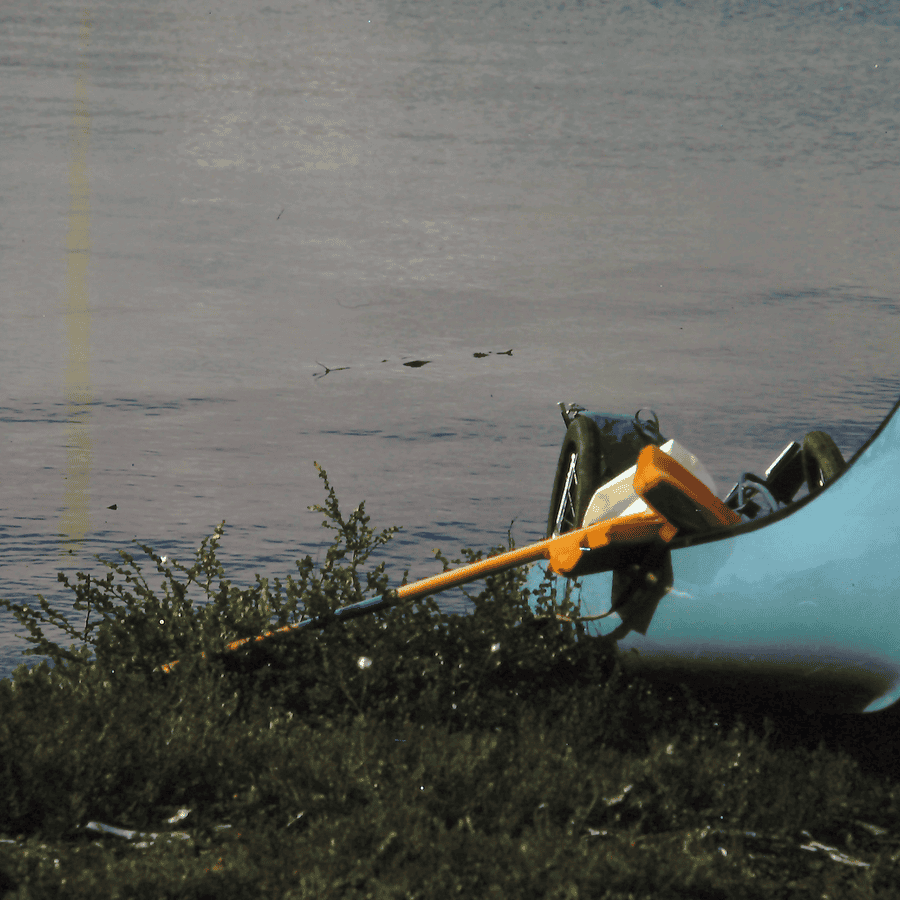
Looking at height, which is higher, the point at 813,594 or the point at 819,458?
the point at 819,458

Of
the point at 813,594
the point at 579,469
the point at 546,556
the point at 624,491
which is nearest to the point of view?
the point at 813,594

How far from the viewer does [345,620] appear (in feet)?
16.9

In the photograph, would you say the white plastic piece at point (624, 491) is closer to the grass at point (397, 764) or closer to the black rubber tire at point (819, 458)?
the black rubber tire at point (819, 458)

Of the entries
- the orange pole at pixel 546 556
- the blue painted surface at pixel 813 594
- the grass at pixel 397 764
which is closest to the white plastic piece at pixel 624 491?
the orange pole at pixel 546 556

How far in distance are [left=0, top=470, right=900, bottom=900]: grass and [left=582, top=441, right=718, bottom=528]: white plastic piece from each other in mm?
639

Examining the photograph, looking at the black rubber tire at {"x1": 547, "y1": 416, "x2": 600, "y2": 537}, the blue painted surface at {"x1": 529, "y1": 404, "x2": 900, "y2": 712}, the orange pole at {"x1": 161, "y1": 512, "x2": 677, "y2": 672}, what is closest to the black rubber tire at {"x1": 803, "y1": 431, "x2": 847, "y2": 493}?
the blue painted surface at {"x1": 529, "y1": 404, "x2": 900, "y2": 712}

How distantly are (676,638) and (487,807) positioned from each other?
1052 millimetres

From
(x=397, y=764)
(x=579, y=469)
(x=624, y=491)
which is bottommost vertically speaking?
(x=397, y=764)

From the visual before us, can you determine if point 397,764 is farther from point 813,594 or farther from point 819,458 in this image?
point 819,458

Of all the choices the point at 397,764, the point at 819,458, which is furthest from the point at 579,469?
the point at 397,764

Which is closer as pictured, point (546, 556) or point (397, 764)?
point (397, 764)

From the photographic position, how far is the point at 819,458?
15.1 ft

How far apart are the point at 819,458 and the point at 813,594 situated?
99cm

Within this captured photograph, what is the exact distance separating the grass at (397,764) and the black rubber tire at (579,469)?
519 millimetres
